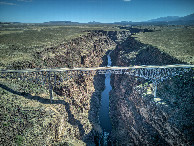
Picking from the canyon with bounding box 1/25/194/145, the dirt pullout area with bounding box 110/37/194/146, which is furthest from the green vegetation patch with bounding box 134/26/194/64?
the dirt pullout area with bounding box 110/37/194/146

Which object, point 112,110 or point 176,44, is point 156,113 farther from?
point 176,44

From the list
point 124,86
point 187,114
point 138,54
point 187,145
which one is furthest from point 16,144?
point 138,54

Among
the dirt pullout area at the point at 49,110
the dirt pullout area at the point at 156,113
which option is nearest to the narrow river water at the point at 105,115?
the dirt pullout area at the point at 156,113

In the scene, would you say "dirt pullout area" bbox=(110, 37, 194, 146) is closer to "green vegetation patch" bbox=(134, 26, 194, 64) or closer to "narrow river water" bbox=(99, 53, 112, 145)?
"narrow river water" bbox=(99, 53, 112, 145)

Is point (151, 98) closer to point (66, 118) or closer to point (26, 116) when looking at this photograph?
point (66, 118)

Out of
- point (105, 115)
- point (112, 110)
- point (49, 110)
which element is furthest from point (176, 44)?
point (49, 110)

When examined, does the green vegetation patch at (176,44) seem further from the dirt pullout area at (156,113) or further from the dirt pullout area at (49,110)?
the dirt pullout area at (49,110)
